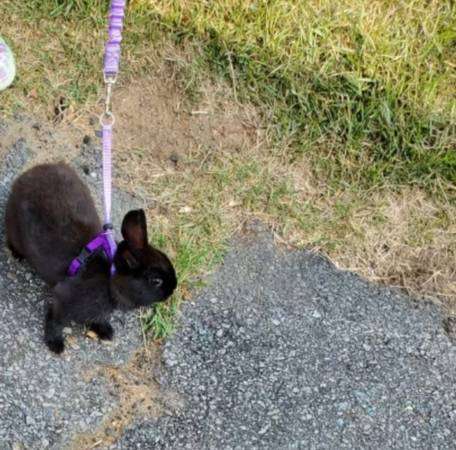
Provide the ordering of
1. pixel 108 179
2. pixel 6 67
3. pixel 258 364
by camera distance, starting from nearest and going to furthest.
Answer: pixel 108 179, pixel 258 364, pixel 6 67

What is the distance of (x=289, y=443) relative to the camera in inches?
161

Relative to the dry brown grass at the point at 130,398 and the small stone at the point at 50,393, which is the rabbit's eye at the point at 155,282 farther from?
the small stone at the point at 50,393

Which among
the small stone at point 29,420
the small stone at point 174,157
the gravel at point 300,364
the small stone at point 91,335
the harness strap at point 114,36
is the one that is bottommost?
the gravel at point 300,364

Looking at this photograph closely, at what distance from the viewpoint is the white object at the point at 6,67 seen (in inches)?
198

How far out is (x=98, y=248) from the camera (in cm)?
395

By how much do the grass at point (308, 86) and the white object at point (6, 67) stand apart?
0.46 ft

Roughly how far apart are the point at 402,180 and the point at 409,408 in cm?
169

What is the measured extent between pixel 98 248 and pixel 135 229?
398 millimetres

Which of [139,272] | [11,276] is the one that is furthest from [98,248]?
[11,276]

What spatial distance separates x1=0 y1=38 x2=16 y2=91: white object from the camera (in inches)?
198

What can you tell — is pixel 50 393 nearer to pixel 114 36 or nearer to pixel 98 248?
pixel 98 248

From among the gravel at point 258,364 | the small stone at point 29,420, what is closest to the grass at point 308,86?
the gravel at point 258,364

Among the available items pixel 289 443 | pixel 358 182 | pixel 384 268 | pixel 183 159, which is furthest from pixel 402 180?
pixel 289 443

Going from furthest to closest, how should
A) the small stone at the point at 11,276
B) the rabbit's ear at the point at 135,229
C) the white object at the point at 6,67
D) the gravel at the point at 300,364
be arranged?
the white object at the point at 6,67, the small stone at the point at 11,276, the gravel at the point at 300,364, the rabbit's ear at the point at 135,229
